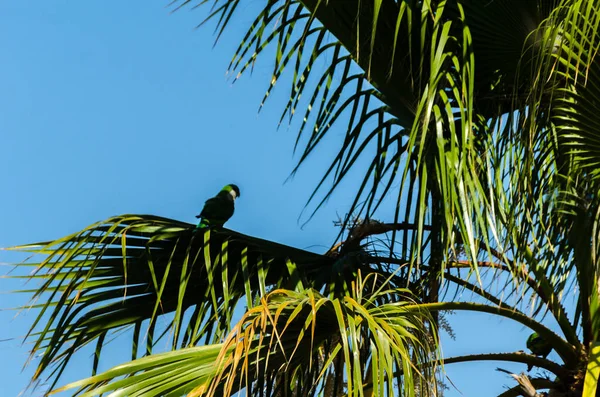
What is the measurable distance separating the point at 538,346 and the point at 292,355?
4.72 feet

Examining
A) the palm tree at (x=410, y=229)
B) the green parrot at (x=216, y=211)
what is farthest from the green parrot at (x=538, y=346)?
the green parrot at (x=216, y=211)

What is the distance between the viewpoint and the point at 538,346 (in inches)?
136

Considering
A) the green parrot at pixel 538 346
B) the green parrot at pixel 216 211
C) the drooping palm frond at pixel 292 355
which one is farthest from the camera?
the green parrot at pixel 216 211

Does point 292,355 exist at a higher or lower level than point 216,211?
lower

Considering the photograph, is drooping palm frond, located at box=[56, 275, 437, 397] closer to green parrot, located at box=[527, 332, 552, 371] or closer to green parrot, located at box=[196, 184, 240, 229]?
green parrot, located at box=[527, 332, 552, 371]

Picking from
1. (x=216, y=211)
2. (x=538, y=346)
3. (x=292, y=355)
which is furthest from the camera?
(x=216, y=211)

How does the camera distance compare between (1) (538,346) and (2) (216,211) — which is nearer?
(1) (538,346)

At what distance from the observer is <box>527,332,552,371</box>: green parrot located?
3.40m

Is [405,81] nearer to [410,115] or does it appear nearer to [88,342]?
[410,115]

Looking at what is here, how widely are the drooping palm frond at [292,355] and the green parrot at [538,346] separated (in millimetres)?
849

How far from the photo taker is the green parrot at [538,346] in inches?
134

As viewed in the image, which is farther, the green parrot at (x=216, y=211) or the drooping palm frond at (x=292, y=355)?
the green parrot at (x=216, y=211)

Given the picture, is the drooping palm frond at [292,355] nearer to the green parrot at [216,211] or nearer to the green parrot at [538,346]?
the green parrot at [538,346]

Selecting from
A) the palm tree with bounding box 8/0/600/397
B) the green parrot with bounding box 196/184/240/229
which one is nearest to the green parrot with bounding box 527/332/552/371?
the palm tree with bounding box 8/0/600/397
